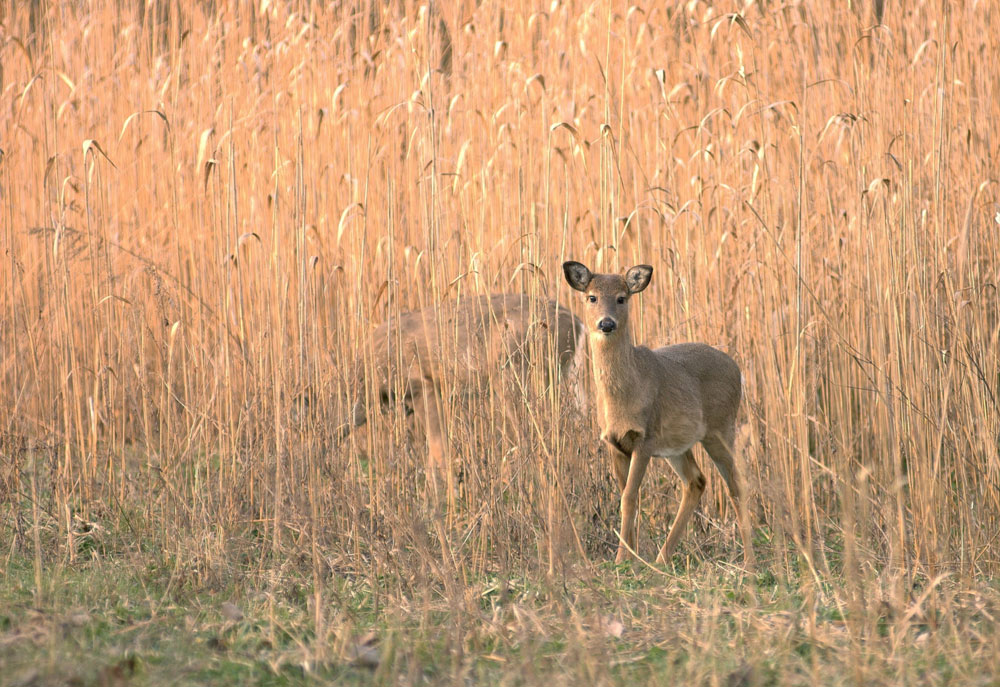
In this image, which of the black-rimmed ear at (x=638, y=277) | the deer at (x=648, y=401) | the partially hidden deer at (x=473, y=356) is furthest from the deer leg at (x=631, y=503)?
the black-rimmed ear at (x=638, y=277)

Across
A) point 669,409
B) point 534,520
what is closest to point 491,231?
point 669,409

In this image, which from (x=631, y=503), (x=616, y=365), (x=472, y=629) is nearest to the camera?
(x=472, y=629)

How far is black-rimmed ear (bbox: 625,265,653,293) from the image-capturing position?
439 centimetres

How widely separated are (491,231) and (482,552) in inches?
63.1

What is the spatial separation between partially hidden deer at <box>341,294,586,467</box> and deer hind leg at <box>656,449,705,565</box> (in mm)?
509

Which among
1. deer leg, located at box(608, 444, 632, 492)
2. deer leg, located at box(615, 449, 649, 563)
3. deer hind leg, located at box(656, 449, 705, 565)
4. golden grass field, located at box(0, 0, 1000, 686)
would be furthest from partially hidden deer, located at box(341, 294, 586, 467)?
deer hind leg, located at box(656, 449, 705, 565)

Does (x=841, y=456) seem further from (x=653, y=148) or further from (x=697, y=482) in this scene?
(x=653, y=148)

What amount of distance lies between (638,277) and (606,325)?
32 cm

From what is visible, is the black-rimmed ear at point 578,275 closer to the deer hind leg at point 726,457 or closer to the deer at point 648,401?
the deer at point 648,401

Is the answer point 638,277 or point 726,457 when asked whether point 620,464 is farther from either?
point 638,277

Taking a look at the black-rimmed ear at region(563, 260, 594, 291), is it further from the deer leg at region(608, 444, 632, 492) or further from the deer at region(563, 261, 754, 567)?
the deer leg at region(608, 444, 632, 492)

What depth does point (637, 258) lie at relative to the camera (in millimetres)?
4953

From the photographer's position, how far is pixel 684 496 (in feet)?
15.2

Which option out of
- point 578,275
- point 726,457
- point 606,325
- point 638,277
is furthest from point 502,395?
point 726,457
